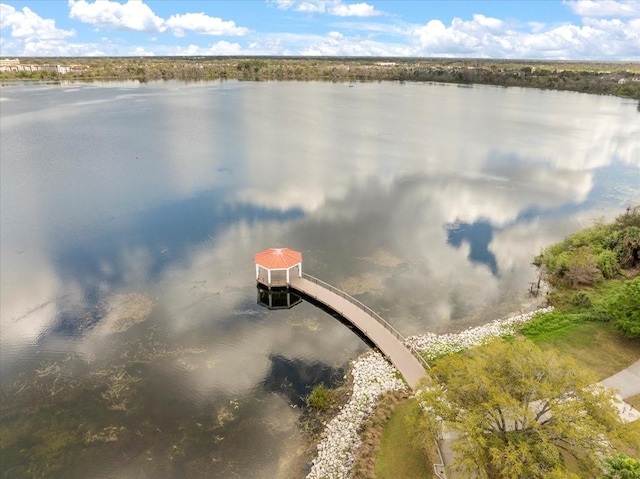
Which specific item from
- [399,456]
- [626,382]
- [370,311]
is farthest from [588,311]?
[399,456]

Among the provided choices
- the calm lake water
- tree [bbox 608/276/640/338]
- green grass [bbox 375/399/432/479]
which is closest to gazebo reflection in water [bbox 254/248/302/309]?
the calm lake water

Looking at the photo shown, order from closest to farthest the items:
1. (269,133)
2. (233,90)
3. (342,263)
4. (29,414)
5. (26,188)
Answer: (29,414) → (342,263) → (26,188) → (269,133) → (233,90)

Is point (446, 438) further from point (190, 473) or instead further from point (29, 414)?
point (29, 414)

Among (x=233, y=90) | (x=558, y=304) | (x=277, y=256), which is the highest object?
(x=233, y=90)

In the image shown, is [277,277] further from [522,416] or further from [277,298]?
[522,416]

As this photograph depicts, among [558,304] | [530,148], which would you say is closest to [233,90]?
[530,148]
